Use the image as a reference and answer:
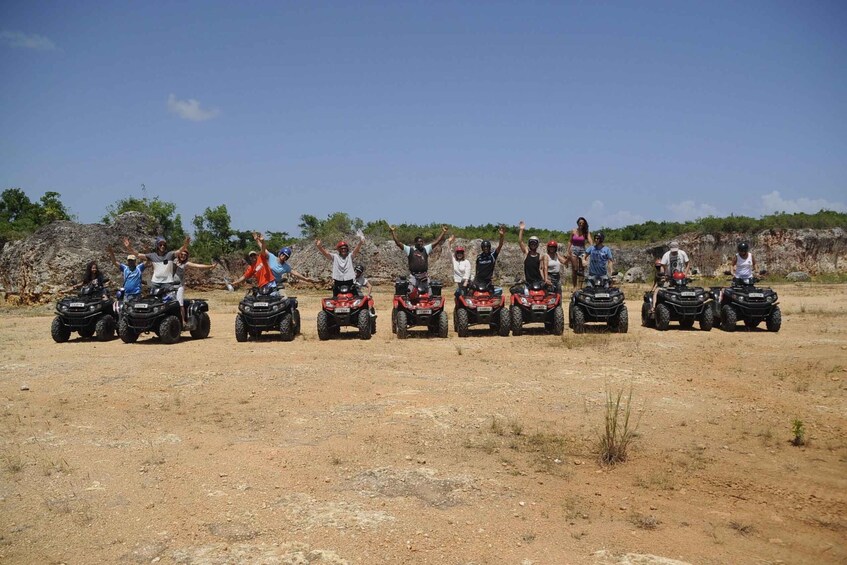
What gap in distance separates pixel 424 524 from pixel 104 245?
895 inches

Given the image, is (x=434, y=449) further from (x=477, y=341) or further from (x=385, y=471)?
(x=477, y=341)

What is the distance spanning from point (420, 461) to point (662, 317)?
9597mm

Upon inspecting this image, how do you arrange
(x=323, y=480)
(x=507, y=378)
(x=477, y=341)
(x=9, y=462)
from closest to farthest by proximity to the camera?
(x=323, y=480) → (x=9, y=462) → (x=507, y=378) → (x=477, y=341)

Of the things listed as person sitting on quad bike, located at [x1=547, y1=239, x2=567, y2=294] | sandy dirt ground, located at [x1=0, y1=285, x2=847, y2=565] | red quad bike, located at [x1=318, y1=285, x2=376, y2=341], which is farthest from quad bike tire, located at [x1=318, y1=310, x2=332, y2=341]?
person sitting on quad bike, located at [x1=547, y1=239, x2=567, y2=294]

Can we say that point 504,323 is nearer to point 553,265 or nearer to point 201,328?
point 553,265

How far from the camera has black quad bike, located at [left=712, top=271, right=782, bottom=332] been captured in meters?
13.7

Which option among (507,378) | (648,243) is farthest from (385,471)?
(648,243)

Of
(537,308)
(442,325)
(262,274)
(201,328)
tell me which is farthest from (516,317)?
(201,328)

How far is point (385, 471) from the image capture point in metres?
5.66

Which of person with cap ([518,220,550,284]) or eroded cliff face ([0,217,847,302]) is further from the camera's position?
eroded cliff face ([0,217,847,302])

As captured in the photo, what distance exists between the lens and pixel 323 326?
13.3 meters

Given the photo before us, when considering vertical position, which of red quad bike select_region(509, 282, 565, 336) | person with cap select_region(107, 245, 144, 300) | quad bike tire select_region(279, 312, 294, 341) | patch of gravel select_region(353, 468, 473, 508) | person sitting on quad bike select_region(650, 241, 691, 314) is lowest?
patch of gravel select_region(353, 468, 473, 508)

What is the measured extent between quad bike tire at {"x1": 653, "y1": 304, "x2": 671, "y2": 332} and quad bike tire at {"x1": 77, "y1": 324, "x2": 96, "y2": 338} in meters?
12.1

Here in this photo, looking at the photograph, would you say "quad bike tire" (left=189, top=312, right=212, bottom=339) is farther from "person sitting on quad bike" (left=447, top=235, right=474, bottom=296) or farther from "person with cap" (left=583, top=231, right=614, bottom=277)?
"person with cap" (left=583, top=231, right=614, bottom=277)
